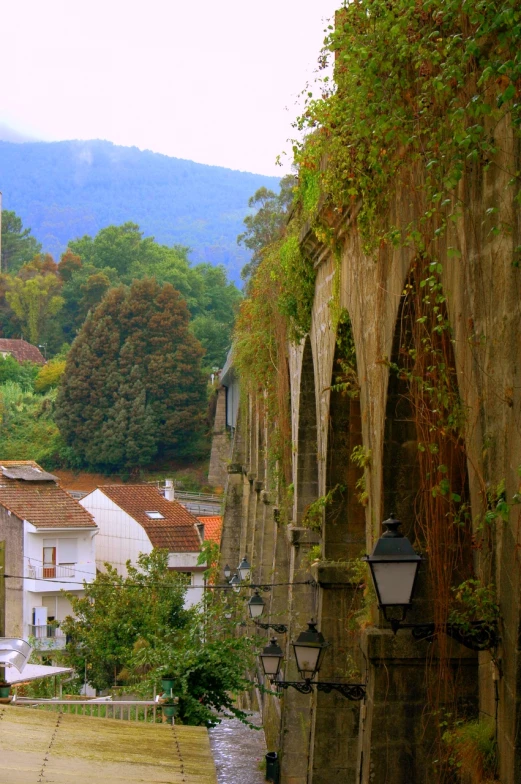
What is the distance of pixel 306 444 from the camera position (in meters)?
12.6

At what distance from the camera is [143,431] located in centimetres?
5550

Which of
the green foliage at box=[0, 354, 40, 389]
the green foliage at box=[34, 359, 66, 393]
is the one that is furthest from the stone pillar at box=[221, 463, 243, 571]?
the green foliage at box=[0, 354, 40, 389]

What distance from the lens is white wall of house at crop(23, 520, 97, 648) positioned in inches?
1387

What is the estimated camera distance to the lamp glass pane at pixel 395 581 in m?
5.15

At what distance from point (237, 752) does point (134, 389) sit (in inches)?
1592

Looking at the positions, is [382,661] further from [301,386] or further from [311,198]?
[301,386]

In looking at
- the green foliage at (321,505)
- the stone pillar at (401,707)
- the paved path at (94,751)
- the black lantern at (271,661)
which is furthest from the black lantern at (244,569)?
the stone pillar at (401,707)

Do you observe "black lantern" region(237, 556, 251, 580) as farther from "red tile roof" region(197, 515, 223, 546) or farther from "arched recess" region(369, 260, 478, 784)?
"red tile roof" region(197, 515, 223, 546)

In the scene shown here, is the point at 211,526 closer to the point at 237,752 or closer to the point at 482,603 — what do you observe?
the point at 237,752

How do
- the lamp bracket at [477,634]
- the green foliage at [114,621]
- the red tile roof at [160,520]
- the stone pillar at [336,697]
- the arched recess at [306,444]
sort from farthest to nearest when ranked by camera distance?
the red tile roof at [160,520], the green foliage at [114,621], the arched recess at [306,444], the stone pillar at [336,697], the lamp bracket at [477,634]

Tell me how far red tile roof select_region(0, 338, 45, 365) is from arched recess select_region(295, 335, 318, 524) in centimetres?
6587

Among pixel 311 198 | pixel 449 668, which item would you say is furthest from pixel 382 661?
pixel 311 198

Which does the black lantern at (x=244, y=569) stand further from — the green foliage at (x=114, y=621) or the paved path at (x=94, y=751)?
the paved path at (x=94, y=751)

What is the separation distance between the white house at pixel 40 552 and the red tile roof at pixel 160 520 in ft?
7.49
